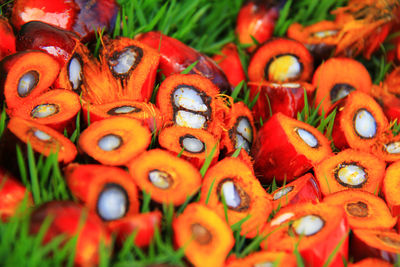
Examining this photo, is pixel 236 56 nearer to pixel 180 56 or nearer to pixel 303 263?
pixel 180 56

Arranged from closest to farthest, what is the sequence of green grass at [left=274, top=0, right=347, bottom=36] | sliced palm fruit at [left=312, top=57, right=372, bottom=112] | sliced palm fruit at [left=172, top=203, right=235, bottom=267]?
sliced palm fruit at [left=172, top=203, right=235, bottom=267] < sliced palm fruit at [left=312, top=57, right=372, bottom=112] < green grass at [left=274, top=0, right=347, bottom=36]

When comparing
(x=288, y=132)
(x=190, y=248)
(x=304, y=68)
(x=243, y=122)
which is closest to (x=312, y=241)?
(x=190, y=248)

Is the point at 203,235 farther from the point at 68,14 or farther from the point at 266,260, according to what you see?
the point at 68,14

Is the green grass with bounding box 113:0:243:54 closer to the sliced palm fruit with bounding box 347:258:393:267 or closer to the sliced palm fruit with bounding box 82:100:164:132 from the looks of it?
the sliced palm fruit with bounding box 82:100:164:132

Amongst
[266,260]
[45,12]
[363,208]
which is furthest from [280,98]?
[45,12]

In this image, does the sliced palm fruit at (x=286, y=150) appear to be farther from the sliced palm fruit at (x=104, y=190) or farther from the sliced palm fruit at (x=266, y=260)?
the sliced palm fruit at (x=104, y=190)

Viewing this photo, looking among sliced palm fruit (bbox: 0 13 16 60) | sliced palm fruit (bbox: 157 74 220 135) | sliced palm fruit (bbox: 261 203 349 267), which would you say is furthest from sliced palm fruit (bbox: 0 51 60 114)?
sliced palm fruit (bbox: 261 203 349 267)
